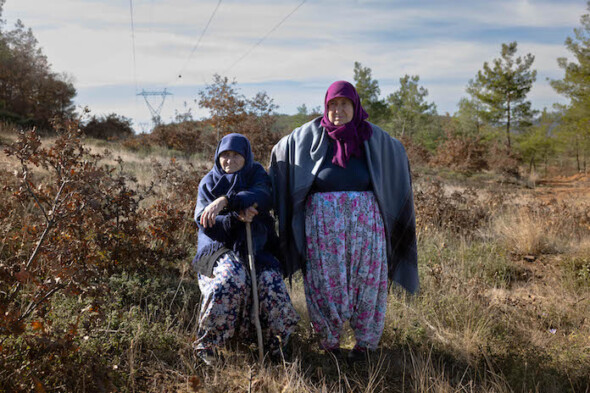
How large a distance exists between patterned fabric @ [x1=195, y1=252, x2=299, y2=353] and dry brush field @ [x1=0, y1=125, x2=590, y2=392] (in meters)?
0.14

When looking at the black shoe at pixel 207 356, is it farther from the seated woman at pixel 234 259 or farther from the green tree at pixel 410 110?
the green tree at pixel 410 110

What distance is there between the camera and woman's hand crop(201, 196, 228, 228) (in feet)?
9.52

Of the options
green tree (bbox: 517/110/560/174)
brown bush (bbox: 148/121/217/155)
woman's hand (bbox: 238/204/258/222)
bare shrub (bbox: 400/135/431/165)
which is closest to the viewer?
woman's hand (bbox: 238/204/258/222)

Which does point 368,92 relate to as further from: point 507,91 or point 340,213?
point 340,213

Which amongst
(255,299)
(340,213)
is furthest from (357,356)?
(340,213)

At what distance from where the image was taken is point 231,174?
315 cm

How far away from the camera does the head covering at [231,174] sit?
10.2 feet

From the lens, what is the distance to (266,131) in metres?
12.9

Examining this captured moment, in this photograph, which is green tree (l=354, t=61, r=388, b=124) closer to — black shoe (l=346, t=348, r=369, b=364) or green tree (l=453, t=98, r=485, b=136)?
green tree (l=453, t=98, r=485, b=136)

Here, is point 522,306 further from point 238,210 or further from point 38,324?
point 38,324

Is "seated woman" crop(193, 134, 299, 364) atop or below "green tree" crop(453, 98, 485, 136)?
below

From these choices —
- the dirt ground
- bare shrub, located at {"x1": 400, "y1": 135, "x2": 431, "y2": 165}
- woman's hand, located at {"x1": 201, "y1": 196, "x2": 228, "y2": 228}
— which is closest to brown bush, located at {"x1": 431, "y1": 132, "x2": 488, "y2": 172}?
bare shrub, located at {"x1": 400, "y1": 135, "x2": 431, "y2": 165}

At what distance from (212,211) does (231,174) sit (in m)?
0.37

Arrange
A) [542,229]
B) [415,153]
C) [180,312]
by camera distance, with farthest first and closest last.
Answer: [415,153]
[542,229]
[180,312]
